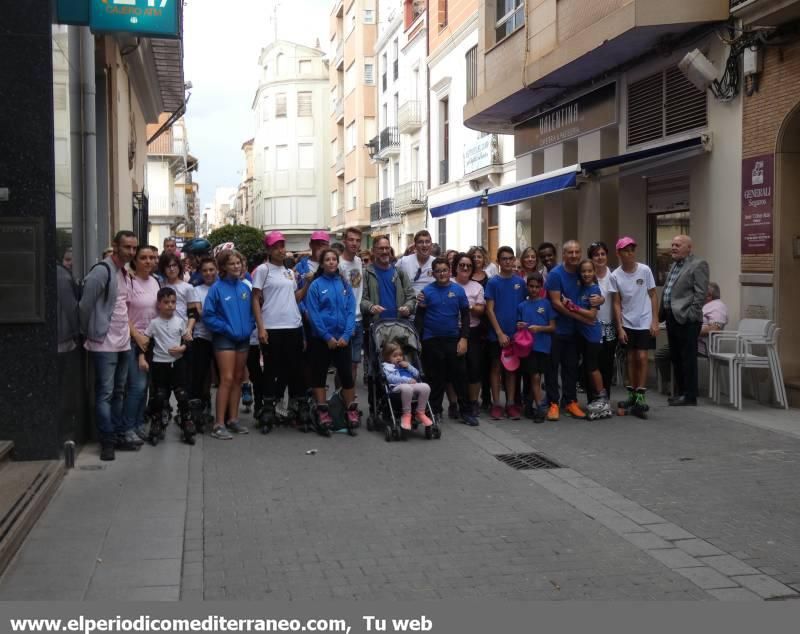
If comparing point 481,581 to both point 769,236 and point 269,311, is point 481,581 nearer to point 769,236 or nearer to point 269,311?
point 269,311

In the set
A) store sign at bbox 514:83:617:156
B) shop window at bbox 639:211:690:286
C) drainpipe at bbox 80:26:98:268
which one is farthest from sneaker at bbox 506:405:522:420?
store sign at bbox 514:83:617:156

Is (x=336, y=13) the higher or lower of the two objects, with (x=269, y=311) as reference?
higher

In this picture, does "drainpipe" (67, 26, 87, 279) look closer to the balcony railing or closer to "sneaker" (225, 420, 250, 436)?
"sneaker" (225, 420, 250, 436)

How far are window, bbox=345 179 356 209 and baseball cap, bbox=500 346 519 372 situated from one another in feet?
140

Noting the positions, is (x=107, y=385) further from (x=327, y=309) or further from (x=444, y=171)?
(x=444, y=171)

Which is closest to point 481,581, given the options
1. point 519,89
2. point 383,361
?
point 383,361

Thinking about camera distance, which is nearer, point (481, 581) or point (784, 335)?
point (481, 581)

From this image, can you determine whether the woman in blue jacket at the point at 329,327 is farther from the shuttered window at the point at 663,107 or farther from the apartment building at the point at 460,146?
the apartment building at the point at 460,146

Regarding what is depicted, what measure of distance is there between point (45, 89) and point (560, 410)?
6.60m

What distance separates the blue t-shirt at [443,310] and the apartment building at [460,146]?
49.3 feet

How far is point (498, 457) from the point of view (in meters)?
8.88

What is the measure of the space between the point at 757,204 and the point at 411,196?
1061 inches

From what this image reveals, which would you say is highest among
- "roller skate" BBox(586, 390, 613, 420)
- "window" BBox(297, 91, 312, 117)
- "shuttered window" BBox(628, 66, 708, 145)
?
"window" BBox(297, 91, 312, 117)

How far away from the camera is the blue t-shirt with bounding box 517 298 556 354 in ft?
35.2
